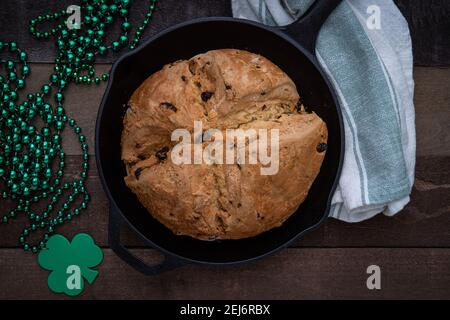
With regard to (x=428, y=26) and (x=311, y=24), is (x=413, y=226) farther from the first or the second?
(x=311, y=24)

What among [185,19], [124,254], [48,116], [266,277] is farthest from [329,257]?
[48,116]

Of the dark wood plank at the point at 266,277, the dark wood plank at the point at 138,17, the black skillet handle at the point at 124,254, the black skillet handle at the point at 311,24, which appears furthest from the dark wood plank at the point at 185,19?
the dark wood plank at the point at 266,277

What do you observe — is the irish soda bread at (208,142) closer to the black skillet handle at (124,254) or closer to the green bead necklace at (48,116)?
the black skillet handle at (124,254)

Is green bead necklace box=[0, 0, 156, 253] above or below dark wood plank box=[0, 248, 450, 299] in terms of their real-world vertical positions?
above

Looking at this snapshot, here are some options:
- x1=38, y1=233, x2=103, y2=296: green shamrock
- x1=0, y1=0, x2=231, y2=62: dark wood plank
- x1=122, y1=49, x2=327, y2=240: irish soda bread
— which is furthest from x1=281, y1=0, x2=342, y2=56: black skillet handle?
x1=38, y1=233, x2=103, y2=296: green shamrock

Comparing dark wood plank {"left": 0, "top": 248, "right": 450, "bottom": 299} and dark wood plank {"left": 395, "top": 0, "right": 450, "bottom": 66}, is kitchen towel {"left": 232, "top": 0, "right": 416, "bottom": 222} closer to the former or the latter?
dark wood plank {"left": 395, "top": 0, "right": 450, "bottom": 66}

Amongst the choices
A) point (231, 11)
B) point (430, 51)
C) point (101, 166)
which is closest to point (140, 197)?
point (101, 166)
